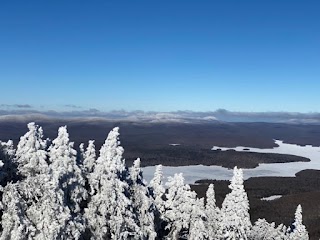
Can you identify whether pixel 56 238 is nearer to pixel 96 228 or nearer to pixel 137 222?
pixel 96 228

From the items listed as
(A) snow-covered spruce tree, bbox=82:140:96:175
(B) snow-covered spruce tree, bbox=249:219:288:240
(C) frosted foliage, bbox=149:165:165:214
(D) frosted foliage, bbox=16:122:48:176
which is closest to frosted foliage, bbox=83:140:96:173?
(A) snow-covered spruce tree, bbox=82:140:96:175

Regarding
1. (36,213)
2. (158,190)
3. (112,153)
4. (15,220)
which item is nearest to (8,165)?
(36,213)

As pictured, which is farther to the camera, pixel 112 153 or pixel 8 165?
pixel 112 153

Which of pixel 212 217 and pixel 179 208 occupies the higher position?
pixel 179 208

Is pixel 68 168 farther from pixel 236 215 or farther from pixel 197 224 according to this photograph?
pixel 236 215

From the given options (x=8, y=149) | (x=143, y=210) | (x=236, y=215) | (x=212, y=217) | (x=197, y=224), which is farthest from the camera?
(x=212, y=217)

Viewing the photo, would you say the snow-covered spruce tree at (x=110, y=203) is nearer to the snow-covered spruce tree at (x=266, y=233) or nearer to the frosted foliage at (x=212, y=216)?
the frosted foliage at (x=212, y=216)

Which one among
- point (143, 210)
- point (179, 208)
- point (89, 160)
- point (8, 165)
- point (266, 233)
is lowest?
point (266, 233)

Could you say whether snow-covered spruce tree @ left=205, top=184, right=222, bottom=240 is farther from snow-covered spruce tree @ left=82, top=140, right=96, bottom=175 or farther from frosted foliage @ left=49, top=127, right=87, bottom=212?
frosted foliage @ left=49, top=127, right=87, bottom=212
